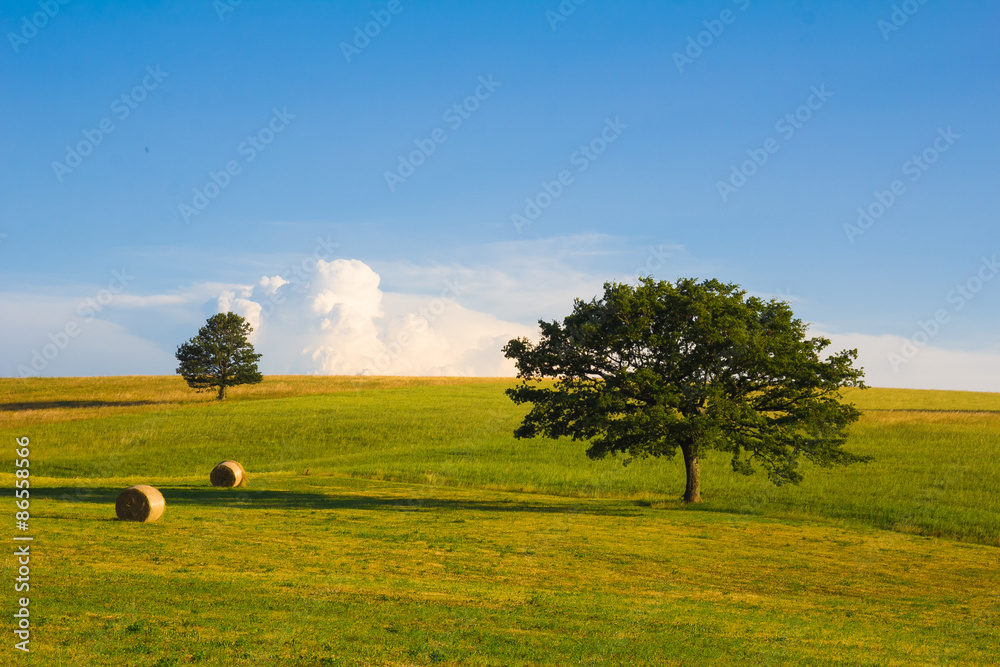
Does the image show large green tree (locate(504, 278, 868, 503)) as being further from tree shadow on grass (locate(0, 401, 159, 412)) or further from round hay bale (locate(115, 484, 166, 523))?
tree shadow on grass (locate(0, 401, 159, 412))

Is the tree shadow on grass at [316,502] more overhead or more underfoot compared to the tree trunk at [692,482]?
more underfoot

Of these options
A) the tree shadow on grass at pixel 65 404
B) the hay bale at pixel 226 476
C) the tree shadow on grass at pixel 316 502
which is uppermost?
the tree shadow on grass at pixel 65 404

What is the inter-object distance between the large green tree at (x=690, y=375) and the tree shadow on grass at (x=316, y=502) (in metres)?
3.53

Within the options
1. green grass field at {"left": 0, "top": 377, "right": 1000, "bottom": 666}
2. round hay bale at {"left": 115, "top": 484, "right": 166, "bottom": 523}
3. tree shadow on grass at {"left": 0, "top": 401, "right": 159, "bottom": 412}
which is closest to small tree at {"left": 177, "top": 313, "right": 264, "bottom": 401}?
tree shadow on grass at {"left": 0, "top": 401, "right": 159, "bottom": 412}

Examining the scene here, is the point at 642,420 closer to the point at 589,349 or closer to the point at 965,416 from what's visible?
the point at 589,349

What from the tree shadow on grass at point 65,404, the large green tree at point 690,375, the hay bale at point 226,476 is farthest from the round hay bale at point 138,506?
the tree shadow on grass at point 65,404

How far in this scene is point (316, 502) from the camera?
1502 inches

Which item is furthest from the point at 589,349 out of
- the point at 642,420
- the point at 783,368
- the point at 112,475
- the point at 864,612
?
the point at 112,475

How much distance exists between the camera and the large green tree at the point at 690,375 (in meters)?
36.8

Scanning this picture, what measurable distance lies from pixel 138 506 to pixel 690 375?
2572 cm

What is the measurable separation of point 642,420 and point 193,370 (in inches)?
3256

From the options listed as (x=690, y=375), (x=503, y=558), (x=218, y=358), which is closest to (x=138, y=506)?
(x=503, y=558)

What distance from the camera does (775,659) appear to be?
1434 centimetres

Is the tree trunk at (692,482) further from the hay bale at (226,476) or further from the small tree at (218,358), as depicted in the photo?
the small tree at (218,358)
